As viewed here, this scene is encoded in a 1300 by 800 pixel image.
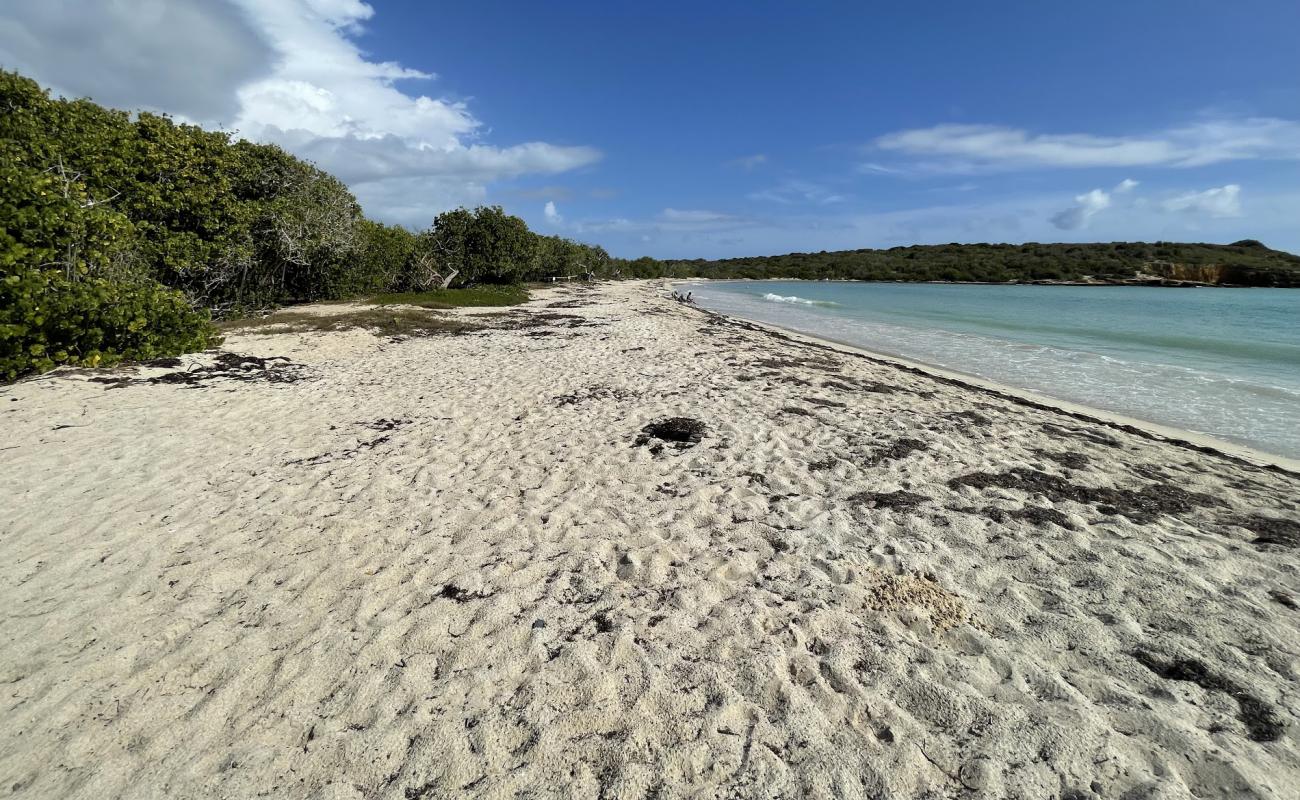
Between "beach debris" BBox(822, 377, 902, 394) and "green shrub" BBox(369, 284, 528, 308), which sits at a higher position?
"green shrub" BBox(369, 284, 528, 308)

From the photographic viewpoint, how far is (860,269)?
97750 millimetres

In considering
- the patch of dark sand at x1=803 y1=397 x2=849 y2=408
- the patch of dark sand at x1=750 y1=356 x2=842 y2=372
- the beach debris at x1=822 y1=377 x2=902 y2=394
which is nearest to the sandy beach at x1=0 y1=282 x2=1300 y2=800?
the patch of dark sand at x1=803 y1=397 x2=849 y2=408

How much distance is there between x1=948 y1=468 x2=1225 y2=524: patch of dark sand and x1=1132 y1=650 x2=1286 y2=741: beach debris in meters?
2.21

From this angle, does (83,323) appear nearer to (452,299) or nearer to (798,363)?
(798,363)

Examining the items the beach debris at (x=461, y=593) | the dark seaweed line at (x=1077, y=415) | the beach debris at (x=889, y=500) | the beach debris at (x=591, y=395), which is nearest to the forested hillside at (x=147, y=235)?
the beach debris at (x=591, y=395)

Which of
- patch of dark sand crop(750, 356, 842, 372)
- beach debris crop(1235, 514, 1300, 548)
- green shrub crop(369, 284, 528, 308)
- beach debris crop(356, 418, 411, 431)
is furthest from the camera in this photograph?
green shrub crop(369, 284, 528, 308)

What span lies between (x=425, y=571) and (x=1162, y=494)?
697cm

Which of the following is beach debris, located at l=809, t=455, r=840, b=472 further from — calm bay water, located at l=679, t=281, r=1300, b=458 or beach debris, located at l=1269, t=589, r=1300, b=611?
calm bay water, located at l=679, t=281, r=1300, b=458

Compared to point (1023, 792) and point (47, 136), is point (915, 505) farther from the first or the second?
point (47, 136)

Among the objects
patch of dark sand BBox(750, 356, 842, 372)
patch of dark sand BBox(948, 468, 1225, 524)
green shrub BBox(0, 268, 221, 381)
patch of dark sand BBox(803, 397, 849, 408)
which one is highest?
green shrub BBox(0, 268, 221, 381)

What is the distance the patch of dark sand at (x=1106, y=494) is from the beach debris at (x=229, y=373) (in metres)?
10.4

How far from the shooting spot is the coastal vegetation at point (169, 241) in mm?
8297

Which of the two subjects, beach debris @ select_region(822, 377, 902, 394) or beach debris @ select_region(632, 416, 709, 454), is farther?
beach debris @ select_region(822, 377, 902, 394)

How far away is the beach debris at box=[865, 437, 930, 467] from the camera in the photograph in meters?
6.05
